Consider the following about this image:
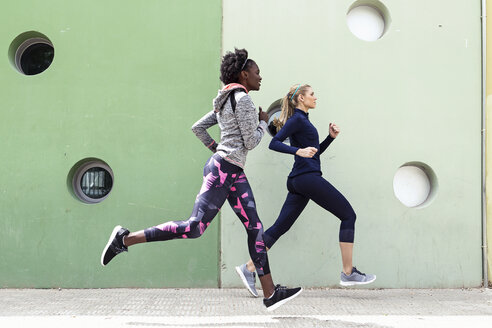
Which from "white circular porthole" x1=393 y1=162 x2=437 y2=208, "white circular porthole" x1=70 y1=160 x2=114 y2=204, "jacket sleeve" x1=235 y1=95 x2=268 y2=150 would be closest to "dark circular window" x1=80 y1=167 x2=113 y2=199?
"white circular porthole" x1=70 y1=160 x2=114 y2=204

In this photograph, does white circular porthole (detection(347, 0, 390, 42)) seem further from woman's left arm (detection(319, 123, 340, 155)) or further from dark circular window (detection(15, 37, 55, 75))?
dark circular window (detection(15, 37, 55, 75))

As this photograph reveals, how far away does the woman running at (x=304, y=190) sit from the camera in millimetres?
3734

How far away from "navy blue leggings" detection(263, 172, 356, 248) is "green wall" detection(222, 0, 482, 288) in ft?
1.24

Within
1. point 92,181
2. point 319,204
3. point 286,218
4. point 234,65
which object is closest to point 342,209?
point 319,204

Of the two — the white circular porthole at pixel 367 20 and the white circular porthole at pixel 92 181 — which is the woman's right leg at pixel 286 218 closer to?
the white circular porthole at pixel 92 181

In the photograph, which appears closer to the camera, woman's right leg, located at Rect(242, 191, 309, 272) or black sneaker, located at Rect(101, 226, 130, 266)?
black sneaker, located at Rect(101, 226, 130, 266)

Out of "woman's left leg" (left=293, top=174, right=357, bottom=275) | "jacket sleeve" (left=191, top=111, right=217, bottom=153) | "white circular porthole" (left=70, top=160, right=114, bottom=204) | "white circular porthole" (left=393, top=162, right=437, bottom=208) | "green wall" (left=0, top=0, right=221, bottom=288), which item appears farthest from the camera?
"white circular porthole" (left=393, top=162, right=437, bottom=208)

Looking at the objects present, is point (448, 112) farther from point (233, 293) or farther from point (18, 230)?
point (18, 230)

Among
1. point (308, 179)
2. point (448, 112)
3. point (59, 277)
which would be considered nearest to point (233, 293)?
point (308, 179)

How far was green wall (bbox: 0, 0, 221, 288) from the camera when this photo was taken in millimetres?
4250

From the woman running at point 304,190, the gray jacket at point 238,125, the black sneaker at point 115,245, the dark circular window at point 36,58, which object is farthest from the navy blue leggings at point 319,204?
the dark circular window at point 36,58

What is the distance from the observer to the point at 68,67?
4.37 m

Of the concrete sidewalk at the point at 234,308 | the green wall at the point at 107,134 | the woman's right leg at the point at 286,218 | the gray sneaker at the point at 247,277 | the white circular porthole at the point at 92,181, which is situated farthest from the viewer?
the white circular porthole at the point at 92,181

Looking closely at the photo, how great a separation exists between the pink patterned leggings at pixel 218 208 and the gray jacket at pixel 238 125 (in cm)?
8
